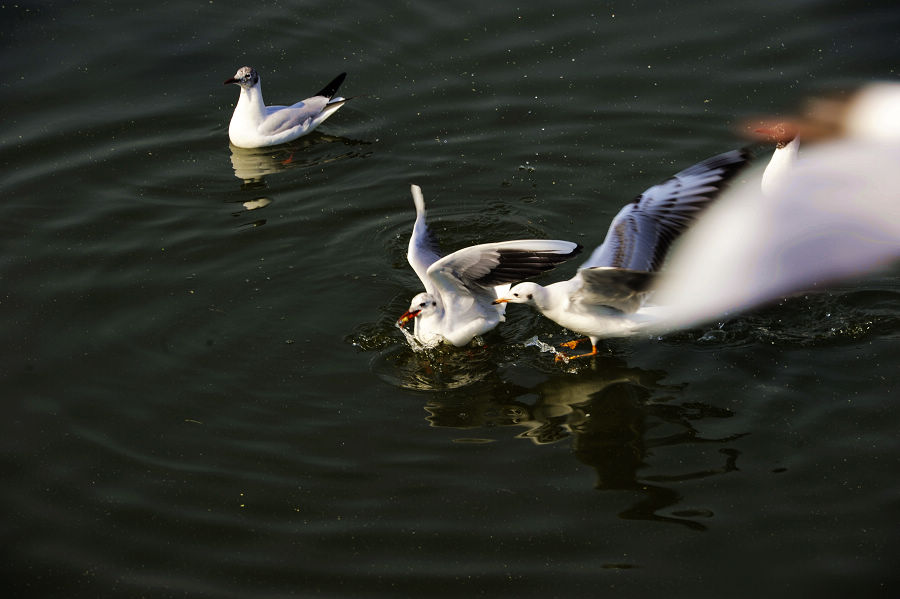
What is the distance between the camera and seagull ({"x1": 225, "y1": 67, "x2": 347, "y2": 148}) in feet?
35.5

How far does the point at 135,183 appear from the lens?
10289 mm

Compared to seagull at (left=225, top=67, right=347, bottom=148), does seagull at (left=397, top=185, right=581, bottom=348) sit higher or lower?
lower

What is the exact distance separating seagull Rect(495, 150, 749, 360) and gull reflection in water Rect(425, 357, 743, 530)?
40 centimetres

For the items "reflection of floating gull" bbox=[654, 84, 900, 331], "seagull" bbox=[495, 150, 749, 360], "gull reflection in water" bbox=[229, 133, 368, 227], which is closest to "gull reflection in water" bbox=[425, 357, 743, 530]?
"seagull" bbox=[495, 150, 749, 360]

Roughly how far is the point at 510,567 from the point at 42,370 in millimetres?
3986

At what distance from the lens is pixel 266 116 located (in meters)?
10.9

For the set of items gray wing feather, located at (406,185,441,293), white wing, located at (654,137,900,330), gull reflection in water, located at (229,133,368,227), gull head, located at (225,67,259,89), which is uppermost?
gull head, located at (225,67,259,89)

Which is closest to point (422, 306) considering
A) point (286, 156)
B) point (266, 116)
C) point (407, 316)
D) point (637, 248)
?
point (407, 316)

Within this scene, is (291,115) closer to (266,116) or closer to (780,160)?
(266,116)

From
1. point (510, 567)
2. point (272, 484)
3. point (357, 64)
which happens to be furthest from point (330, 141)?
point (510, 567)

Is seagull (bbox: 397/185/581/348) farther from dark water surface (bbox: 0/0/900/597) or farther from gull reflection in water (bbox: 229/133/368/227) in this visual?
gull reflection in water (bbox: 229/133/368/227)

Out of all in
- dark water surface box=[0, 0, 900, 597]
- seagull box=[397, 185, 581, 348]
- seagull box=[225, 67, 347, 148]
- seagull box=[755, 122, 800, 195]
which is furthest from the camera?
seagull box=[225, 67, 347, 148]

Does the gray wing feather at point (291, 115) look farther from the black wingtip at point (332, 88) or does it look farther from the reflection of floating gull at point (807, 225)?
the reflection of floating gull at point (807, 225)

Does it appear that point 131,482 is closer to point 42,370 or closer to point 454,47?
point 42,370
